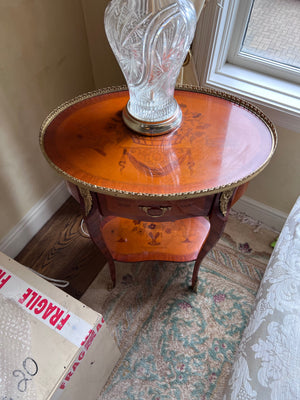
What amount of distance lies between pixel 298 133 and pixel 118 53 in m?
0.66

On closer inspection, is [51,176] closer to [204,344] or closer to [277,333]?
[204,344]

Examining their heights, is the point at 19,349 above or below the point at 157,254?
above

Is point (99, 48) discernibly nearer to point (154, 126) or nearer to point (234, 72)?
point (234, 72)

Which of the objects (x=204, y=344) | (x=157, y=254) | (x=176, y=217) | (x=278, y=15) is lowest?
(x=204, y=344)

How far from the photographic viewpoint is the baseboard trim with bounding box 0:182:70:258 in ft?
3.98

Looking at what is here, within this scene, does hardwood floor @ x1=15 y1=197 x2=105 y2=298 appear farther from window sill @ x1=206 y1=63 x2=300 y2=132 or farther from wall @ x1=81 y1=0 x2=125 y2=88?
window sill @ x1=206 y1=63 x2=300 y2=132

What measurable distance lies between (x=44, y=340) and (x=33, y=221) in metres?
0.65

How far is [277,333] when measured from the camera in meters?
0.61

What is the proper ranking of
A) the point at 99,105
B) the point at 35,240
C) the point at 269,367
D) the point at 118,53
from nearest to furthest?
the point at 269,367 → the point at 118,53 → the point at 99,105 → the point at 35,240

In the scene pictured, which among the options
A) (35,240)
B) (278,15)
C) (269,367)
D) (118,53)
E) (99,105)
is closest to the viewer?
(269,367)

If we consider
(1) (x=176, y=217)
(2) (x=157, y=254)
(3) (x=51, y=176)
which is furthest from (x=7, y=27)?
(2) (x=157, y=254)

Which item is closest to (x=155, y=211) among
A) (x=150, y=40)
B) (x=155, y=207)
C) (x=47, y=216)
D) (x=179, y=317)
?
(x=155, y=207)

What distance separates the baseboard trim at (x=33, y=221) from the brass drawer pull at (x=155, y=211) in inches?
27.6

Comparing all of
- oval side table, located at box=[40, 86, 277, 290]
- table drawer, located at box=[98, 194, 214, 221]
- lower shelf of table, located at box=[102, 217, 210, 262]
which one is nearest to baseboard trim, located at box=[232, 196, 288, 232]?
lower shelf of table, located at box=[102, 217, 210, 262]
